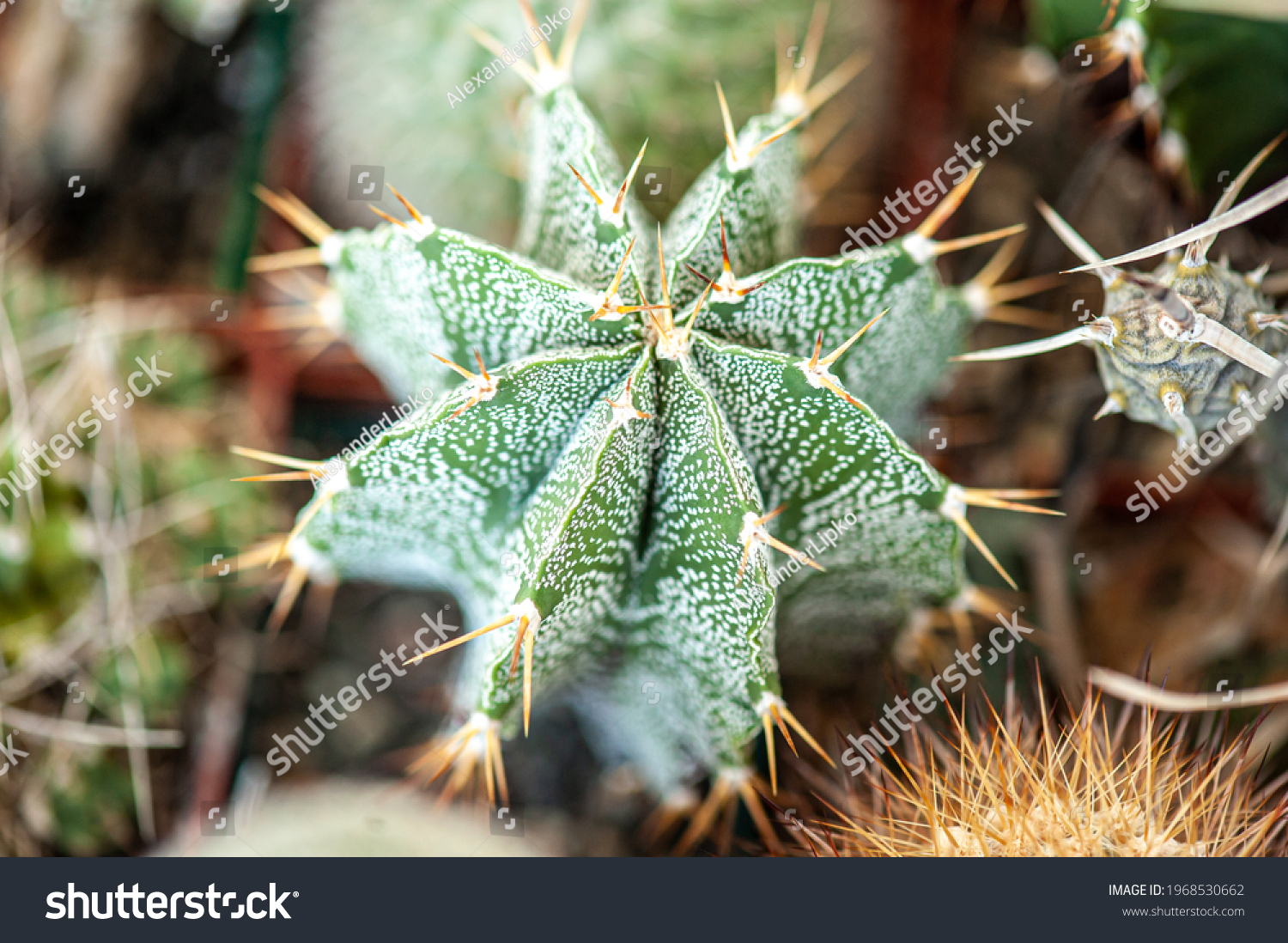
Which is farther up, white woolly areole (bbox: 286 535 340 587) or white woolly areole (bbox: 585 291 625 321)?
white woolly areole (bbox: 585 291 625 321)

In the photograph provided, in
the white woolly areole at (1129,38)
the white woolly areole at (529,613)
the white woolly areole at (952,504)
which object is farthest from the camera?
the white woolly areole at (1129,38)

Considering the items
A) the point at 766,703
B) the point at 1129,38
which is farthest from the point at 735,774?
the point at 1129,38

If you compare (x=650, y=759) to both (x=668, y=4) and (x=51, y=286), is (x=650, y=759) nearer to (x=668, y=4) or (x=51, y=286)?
(x=668, y=4)

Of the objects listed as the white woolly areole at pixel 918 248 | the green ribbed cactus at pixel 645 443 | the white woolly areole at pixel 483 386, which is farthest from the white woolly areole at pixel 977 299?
the white woolly areole at pixel 483 386

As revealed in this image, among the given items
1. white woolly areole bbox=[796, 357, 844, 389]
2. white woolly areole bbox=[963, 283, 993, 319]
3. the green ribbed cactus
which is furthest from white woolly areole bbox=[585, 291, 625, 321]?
white woolly areole bbox=[963, 283, 993, 319]

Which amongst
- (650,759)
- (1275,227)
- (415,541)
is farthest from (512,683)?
(1275,227)

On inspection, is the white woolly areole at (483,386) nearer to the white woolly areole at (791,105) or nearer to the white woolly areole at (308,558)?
the white woolly areole at (308,558)

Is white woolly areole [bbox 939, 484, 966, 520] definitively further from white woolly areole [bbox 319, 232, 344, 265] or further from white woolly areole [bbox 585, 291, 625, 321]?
white woolly areole [bbox 319, 232, 344, 265]

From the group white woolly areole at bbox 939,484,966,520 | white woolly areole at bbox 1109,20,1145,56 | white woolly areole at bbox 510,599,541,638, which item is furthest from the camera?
white woolly areole at bbox 1109,20,1145,56

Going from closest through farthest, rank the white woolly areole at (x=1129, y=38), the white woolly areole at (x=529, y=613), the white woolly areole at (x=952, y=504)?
the white woolly areole at (x=529, y=613), the white woolly areole at (x=952, y=504), the white woolly areole at (x=1129, y=38)
